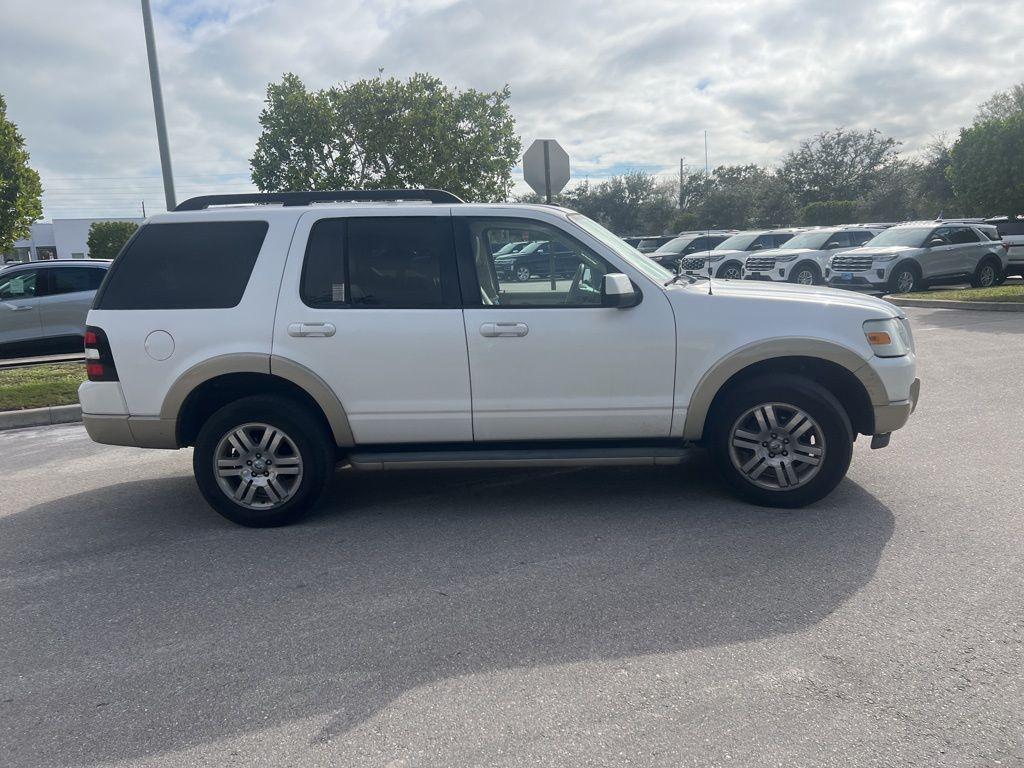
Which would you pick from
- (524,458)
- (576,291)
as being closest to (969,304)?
(576,291)

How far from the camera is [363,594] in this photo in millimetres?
4043

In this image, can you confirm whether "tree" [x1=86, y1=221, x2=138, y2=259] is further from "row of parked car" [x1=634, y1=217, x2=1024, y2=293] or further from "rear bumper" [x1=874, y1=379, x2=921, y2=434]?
"rear bumper" [x1=874, y1=379, x2=921, y2=434]

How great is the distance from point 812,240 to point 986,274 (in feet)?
13.5

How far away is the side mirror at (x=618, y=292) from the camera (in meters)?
4.69

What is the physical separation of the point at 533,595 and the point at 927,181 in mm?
52480

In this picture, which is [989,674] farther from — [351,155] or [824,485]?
[351,155]

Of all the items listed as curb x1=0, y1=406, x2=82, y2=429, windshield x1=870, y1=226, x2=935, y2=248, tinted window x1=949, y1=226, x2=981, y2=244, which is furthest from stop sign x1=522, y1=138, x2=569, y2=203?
tinted window x1=949, y1=226, x2=981, y2=244

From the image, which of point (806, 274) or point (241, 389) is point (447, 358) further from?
point (806, 274)

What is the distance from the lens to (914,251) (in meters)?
18.5

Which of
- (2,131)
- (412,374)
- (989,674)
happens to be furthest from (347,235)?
(2,131)

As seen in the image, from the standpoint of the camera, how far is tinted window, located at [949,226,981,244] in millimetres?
19050

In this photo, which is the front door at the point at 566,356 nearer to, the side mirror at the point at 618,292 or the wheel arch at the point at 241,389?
the side mirror at the point at 618,292

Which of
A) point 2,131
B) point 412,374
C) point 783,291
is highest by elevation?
point 2,131

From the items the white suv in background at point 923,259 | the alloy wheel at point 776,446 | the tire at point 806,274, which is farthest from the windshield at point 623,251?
the tire at point 806,274
